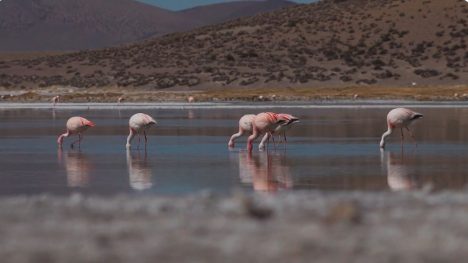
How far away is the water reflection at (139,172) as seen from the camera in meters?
15.3

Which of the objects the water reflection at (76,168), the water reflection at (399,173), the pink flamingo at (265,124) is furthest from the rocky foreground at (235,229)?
the pink flamingo at (265,124)

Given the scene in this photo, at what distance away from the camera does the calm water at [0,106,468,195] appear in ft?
50.5

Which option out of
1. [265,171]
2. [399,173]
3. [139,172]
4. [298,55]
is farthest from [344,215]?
[298,55]

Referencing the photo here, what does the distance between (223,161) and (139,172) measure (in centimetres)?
242

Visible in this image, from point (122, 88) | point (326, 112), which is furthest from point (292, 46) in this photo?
point (326, 112)

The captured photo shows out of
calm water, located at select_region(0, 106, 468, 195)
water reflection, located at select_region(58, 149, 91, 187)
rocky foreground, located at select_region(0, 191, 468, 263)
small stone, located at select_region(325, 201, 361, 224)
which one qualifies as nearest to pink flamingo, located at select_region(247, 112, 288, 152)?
calm water, located at select_region(0, 106, 468, 195)

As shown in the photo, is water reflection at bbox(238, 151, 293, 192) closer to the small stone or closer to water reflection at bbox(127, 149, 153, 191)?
water reflection at bbox(127, 149, 153, 191)

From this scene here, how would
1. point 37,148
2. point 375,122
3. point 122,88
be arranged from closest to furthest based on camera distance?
1. point 37,148
2. point 375,122
3. point 122,88

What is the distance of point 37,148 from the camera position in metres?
23.1

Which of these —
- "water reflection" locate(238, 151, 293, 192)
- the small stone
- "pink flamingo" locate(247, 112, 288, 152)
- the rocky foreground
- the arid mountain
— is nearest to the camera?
→ the rocky foreground

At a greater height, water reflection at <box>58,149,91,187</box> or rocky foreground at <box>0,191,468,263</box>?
rocky foreground at <box>0,191,468,263</box>

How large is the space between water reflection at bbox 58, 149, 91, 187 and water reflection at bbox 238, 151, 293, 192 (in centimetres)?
237

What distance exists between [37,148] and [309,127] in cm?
987

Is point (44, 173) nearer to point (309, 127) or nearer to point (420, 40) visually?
point (309, 127)
